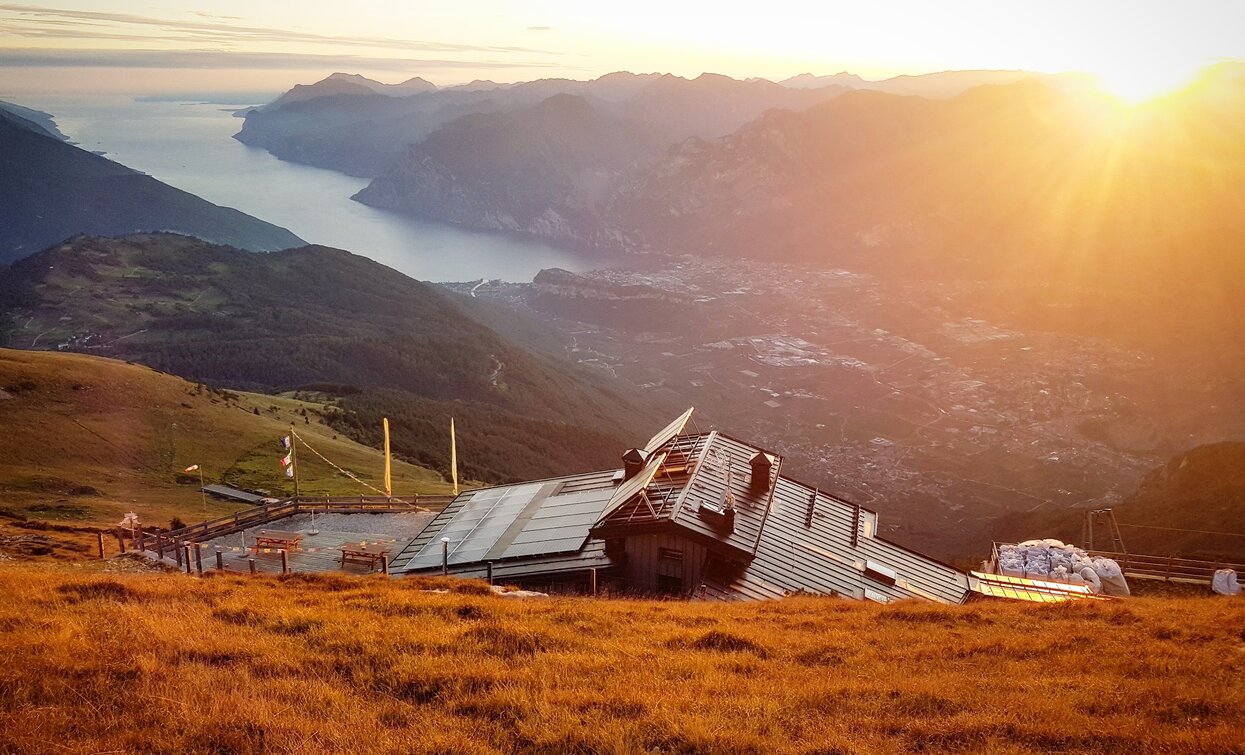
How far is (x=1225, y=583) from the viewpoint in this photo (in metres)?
34.5

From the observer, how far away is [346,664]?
15.6m

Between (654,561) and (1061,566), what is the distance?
21127 millimetres

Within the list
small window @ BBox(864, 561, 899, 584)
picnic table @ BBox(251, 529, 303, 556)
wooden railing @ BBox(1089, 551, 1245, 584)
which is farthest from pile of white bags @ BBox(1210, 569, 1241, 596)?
picnic table @ BBox(251, 529, 303, 556)

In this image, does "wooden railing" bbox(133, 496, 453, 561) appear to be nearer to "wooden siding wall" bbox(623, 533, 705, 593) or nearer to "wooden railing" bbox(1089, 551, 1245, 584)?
"wooden siding wall" bbox(623, 533, 705, 593)

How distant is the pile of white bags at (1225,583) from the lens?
112 ft

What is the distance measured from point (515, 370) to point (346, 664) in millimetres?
166034

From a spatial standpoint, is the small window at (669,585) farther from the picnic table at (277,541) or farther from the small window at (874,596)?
the picnic table at (277,541)

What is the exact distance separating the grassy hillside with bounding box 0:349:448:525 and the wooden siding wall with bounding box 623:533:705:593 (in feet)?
97.6

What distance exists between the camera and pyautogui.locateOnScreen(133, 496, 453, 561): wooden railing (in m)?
35.4

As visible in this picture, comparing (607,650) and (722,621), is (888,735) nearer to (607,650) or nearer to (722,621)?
(607,650)

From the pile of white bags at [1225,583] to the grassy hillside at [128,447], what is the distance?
173 ft

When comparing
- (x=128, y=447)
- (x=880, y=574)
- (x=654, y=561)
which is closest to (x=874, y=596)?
(x=880, y=574)

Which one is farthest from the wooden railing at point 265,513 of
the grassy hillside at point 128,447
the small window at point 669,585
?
the small window at point 669,585

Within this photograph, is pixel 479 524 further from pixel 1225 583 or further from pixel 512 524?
pixel 1225 583
